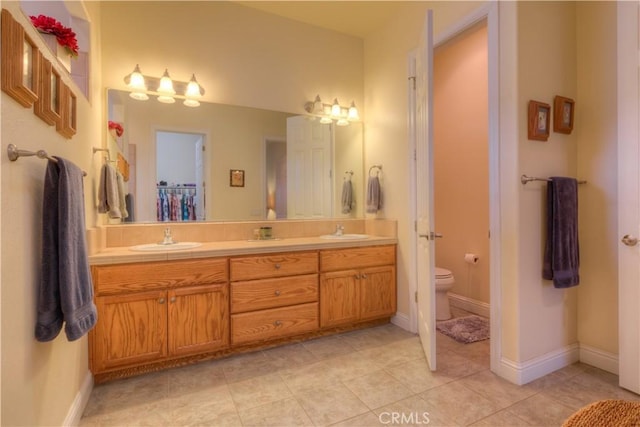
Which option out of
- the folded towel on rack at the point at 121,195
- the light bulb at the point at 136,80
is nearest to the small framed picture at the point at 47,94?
the folded towel on rack at the point at 121,195

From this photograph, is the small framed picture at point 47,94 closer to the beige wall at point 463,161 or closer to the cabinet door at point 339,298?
the cabinet door at point 339,298

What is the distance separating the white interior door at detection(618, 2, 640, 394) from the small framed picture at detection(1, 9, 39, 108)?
2767 mm

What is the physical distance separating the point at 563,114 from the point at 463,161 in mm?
1272

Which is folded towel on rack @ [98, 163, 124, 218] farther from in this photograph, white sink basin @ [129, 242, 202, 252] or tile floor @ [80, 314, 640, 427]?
tile floor @ [80, 314, 640, 427]

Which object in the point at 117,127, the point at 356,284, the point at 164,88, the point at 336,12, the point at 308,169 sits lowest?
the point at 356,284

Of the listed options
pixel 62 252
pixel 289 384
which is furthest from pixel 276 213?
pixel 62 252

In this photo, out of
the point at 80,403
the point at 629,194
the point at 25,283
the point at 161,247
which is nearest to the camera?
the point at 25,283

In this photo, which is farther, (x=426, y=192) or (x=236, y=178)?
(x=236, y=178)

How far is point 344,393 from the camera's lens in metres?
1.81

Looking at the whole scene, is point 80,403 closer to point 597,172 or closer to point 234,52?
point 234,52

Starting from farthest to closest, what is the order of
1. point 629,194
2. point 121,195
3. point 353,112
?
point 353,112
point 121,195
point 629,194

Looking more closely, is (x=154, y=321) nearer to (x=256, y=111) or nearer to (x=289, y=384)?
(x=289, y=384)

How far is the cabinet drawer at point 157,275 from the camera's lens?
6.04 ft

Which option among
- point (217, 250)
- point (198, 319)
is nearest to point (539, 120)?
point (217, 250)
